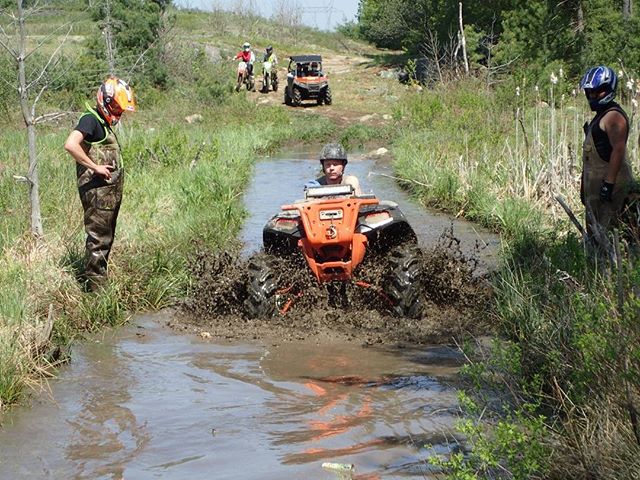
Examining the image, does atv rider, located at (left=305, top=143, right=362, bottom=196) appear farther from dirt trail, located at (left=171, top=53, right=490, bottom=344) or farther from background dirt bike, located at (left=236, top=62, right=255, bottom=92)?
background dirt bike, located at (left=236, top=62, right=255, bottom=92)

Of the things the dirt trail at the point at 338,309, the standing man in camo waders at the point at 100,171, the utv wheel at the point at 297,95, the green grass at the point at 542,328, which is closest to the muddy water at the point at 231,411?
the dirt trail at the point at 338,309

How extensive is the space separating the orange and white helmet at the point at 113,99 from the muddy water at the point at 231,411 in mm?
1779

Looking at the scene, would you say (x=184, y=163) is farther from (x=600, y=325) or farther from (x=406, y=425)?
(x=600, y=325)

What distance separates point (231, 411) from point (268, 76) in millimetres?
34573

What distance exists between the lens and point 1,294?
7.31m

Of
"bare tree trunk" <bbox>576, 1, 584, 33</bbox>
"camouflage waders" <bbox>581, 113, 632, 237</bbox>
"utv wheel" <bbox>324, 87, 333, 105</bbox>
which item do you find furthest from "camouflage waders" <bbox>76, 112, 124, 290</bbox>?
"utv wheel" <bbox>324, 87, 333, 105</bbox>

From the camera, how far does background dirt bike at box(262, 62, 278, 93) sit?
3962 cm

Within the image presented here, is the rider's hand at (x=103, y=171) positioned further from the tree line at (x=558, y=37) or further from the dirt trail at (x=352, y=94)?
the dirt trail at (x=352, y=94)

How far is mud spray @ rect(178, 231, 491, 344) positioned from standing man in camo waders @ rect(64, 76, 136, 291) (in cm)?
84

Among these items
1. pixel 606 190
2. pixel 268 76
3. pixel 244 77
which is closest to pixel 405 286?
pixel 606 190

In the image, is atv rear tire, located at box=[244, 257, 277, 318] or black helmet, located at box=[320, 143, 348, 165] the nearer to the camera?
atv rear tire, located at box=[244, 257, 277, 318]

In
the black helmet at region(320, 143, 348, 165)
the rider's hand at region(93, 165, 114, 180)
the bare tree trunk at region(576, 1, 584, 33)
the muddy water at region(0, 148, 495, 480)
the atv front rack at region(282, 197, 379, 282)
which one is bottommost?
the muddy water at region(0, 148, 495, 480)

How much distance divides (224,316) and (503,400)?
3.86 metres

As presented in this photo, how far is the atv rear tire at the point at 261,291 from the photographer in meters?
8.15
